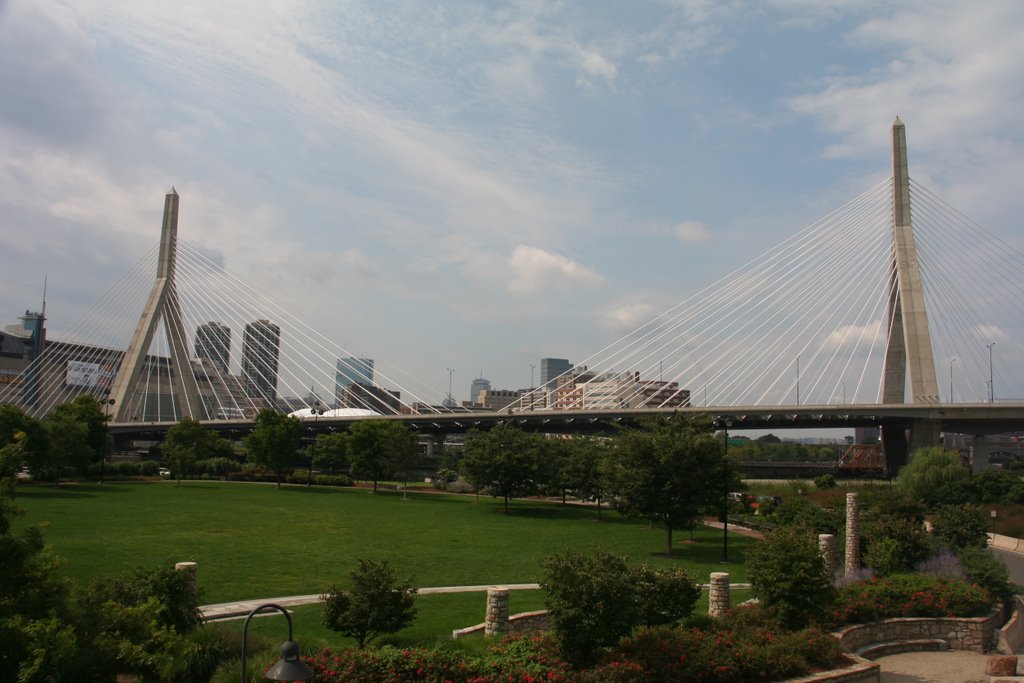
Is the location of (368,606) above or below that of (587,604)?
below

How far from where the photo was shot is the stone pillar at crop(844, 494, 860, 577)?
25.0 meters

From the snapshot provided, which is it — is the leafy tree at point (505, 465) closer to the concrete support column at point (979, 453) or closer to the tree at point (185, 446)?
the tree at point (185, 446)

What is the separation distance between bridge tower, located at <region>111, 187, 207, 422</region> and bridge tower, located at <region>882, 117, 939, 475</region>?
57.2 m

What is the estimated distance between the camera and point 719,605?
17.8 m

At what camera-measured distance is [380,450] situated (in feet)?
177

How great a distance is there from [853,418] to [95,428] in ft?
198

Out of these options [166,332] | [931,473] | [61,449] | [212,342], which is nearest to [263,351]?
[212,342]

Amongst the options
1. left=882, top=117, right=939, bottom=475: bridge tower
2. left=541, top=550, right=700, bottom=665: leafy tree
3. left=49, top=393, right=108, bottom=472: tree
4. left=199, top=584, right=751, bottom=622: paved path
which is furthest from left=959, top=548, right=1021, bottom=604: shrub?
left=49, top=393, right=108, bottom=472: tree

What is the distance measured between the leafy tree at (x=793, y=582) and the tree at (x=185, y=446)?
42.9 metres

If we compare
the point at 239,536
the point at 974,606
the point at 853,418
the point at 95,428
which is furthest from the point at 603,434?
the point at 974,606

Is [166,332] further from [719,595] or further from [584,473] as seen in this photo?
[719,595]

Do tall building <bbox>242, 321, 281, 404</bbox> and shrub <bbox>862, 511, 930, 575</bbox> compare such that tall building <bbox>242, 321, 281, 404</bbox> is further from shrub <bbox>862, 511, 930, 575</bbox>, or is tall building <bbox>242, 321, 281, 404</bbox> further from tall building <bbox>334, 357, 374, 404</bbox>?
shrub <bbox>862, 511, 930, 575</bbox>

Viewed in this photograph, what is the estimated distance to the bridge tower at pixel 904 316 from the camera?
5356 centimetres

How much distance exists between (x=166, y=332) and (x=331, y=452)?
1838cm
